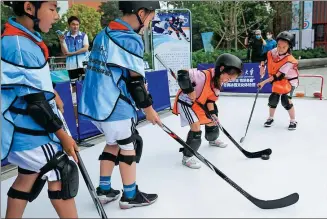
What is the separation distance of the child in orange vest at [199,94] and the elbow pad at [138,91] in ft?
2.84

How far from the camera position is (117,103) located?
2150mm

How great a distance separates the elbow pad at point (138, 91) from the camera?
6.91 feet

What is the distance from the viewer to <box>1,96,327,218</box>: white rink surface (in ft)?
7.45

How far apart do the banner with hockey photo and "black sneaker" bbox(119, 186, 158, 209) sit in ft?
16.3

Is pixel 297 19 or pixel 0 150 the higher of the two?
pixel 297 19

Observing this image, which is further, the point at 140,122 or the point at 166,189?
the point at 140,122

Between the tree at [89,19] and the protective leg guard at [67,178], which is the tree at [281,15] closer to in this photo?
the tree at [89,19]

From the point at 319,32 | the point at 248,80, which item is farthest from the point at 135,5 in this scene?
the point at 319,32

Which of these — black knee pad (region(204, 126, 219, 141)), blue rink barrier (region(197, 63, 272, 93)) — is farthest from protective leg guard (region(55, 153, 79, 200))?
blue rink barrier (region(197, 63, 272, 93))

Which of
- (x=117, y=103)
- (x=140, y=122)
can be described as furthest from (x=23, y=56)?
(x=140, y=122)

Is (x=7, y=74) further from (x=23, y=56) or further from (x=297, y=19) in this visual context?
(x=297, y=19)

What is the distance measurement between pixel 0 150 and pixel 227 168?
205 centimetres

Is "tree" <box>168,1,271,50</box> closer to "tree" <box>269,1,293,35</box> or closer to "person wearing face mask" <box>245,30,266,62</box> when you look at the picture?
"tree" <box>269,1,293,35</box>

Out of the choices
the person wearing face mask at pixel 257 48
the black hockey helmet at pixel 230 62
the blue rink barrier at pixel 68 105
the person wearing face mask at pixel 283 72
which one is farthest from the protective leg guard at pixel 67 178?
the person wearing face mask at pixel 257 48
